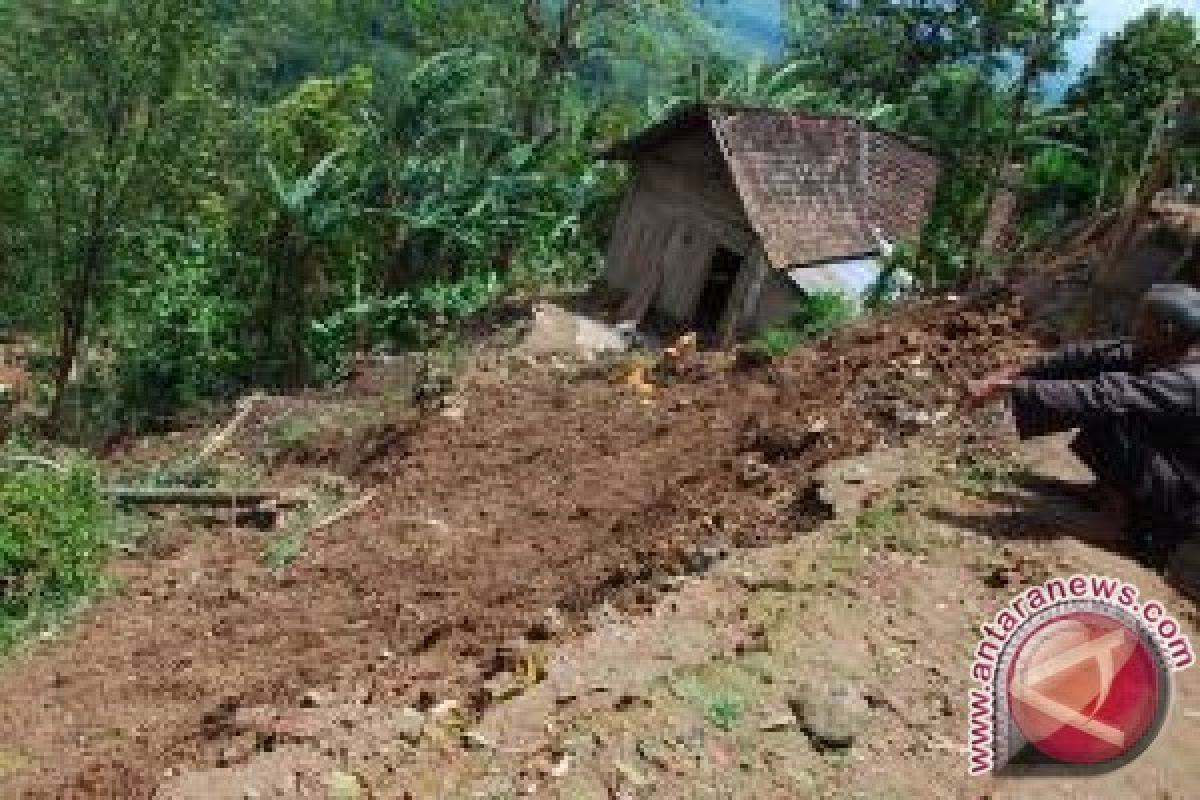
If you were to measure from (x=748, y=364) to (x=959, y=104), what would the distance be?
21480mm

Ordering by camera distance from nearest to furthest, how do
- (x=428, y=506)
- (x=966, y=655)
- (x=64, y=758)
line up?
(x=966, y=655)
(x=64, y=758)
(x=428, y=506)

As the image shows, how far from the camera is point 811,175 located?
21.0m

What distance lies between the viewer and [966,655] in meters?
5.57

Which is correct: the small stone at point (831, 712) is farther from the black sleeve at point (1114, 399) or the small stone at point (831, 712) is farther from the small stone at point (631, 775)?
the black sleeve at point (1114, 399)

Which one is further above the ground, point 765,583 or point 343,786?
point 765,583

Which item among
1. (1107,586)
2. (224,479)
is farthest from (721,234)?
(1107,586)

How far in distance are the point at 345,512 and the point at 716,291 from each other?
11984mm

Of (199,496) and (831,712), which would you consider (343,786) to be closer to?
(831,712)

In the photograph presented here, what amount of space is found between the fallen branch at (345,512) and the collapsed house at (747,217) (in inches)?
385

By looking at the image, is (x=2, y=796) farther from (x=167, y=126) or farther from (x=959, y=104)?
(x=959, y=104)

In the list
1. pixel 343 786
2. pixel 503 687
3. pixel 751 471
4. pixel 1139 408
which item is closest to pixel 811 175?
pixel 751 471

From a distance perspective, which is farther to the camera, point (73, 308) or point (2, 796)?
point (73, 308)

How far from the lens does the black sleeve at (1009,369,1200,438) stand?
229 inches

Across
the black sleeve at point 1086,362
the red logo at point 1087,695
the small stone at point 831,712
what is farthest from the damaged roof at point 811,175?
the small stone at point 831,712
